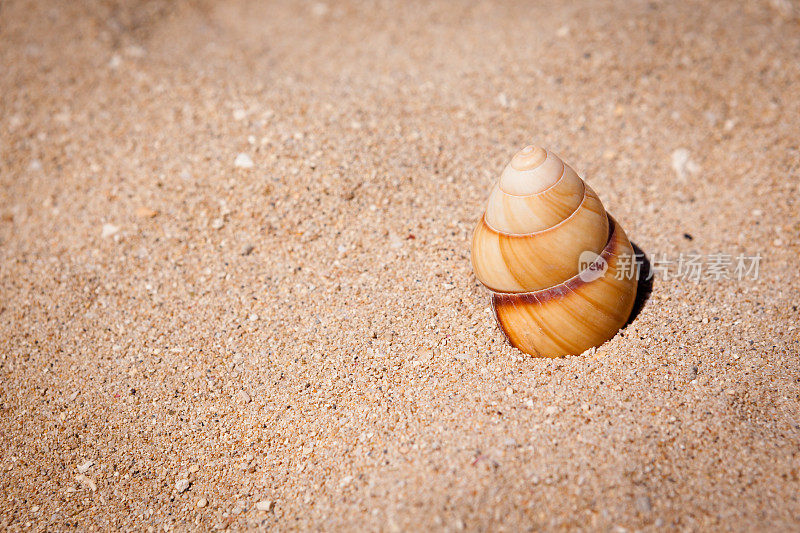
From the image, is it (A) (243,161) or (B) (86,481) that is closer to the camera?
(B) (86,481)

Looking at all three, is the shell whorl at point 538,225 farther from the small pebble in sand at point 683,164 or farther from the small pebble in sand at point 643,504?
the small pebble in sand at point 683,164

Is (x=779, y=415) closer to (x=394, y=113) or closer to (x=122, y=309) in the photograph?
(x=394, y=113)

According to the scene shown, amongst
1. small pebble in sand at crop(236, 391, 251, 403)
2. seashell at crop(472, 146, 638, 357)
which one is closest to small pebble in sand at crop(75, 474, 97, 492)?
small pebble in sand at crop(236, 391, 251, 403)
